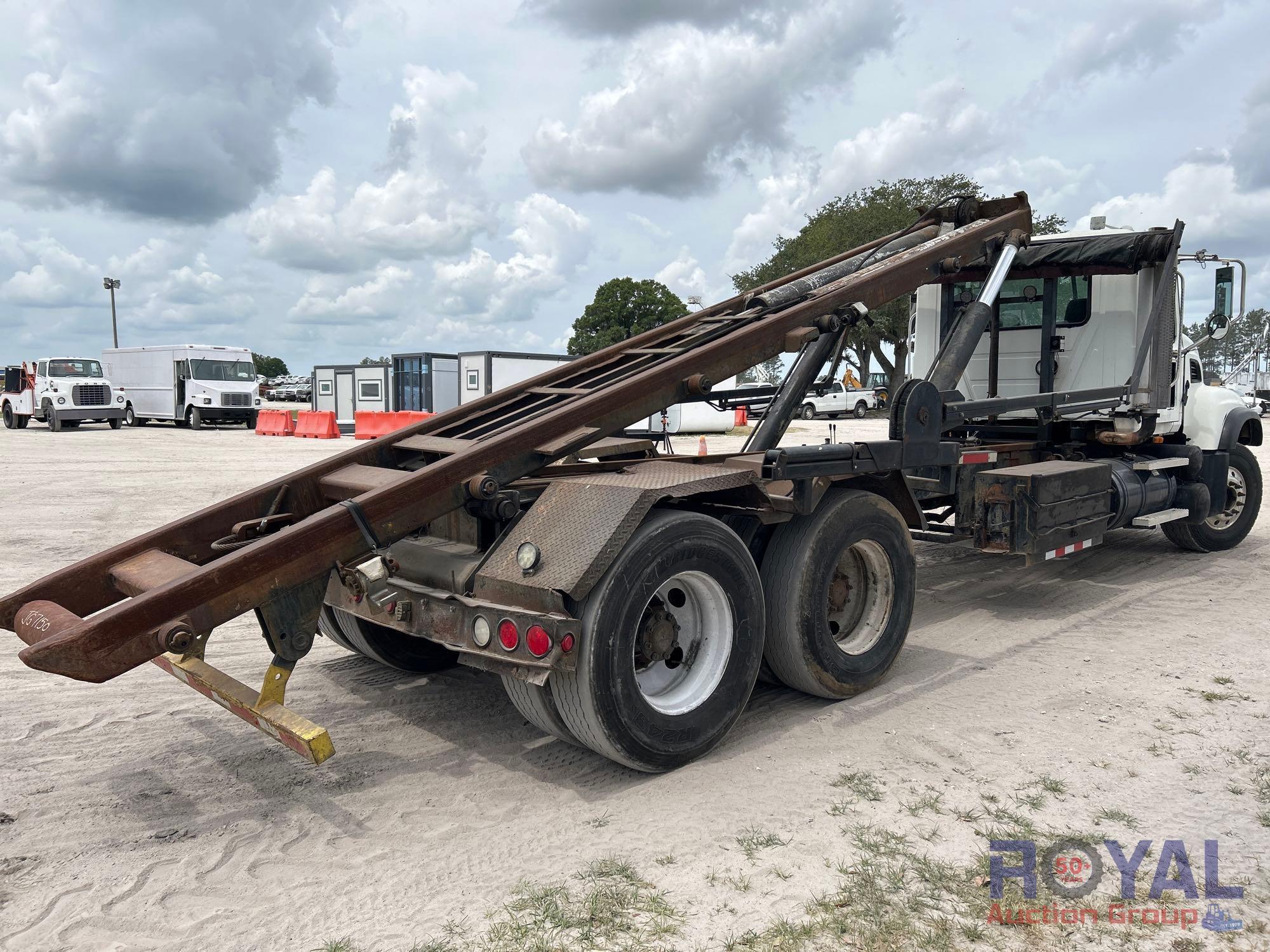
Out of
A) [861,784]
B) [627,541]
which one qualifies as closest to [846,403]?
[861,784]

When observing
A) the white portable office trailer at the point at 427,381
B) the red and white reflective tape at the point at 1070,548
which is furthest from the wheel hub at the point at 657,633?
the white portable office trailer at the point at 427,381

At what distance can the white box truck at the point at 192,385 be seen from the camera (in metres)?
32.0

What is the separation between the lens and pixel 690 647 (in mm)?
4516

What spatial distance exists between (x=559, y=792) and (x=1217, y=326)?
7.85 meters

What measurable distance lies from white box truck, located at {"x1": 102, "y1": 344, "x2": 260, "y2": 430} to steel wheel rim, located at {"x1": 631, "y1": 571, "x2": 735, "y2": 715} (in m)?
31.1

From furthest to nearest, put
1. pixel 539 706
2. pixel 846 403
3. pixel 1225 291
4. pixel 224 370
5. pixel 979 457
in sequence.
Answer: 1. pixel 846 403
2. pixel 224 370
3. pixel 1225 291
4. pixel 979 457
5. pixel 539 706

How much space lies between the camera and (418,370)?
32469mm

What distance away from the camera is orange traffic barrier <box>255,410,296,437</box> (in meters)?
30.1

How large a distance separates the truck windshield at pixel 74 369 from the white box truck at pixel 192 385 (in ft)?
5.06

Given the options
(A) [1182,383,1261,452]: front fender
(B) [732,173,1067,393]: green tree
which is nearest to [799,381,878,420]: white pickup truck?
(B) [732,173,1067,393]: green tree

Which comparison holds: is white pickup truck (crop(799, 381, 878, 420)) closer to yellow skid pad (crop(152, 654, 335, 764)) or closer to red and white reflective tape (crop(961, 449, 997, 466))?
red and white reflective tape (crop(961, 449, 997, 466))

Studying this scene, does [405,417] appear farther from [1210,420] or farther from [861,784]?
[861,784]

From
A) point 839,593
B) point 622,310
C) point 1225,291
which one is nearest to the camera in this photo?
point 839,593

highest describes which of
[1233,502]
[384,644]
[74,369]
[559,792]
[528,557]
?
[74,369]
